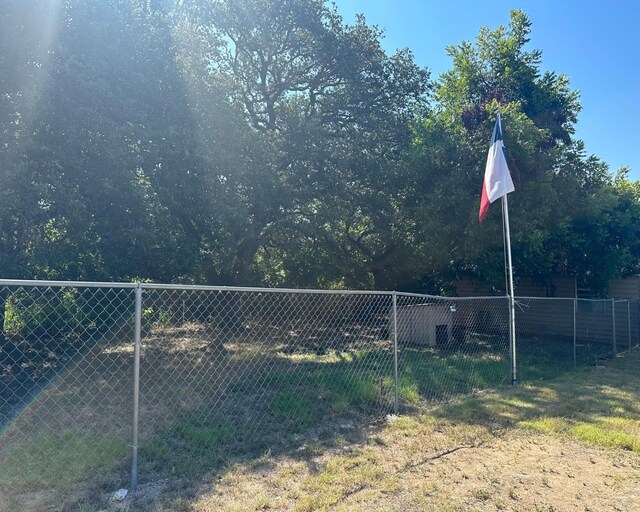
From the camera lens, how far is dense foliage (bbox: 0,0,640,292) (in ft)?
24.4

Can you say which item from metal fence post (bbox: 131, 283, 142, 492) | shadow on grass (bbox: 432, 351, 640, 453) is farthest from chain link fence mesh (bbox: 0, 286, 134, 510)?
shadow on grass (bbox: 432, 351, 640, 453)

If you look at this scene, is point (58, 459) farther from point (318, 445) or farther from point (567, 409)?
point (567, 409)

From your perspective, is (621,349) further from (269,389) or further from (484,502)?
(484,502)

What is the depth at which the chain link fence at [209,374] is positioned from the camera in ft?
14.0

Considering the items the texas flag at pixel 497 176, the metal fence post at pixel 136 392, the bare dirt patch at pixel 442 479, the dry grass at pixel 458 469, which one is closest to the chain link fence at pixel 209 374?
the metal fence post at pixel 136 392

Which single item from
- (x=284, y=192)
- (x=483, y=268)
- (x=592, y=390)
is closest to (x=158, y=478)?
(x=592, y=390)

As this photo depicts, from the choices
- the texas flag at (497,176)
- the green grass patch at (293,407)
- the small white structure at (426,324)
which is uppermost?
the texas flag at (497,176)

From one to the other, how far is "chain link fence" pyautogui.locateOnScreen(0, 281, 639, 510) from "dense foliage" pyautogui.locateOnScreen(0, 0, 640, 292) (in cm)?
125

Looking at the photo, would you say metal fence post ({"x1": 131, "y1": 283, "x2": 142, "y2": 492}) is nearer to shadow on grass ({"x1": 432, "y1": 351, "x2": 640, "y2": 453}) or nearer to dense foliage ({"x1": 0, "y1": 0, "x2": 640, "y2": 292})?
shadow on grass ({"x1": 432, "y1": 351, "x2": 640, "y2": 453})

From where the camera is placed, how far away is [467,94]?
530 inches

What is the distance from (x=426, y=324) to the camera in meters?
11.9

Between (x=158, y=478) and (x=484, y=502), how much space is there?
2.53 metres

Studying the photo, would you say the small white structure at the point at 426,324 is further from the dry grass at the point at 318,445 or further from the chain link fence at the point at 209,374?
the dry grass at the point at 318,445

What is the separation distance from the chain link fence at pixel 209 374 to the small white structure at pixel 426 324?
Result: 30 millimetres
